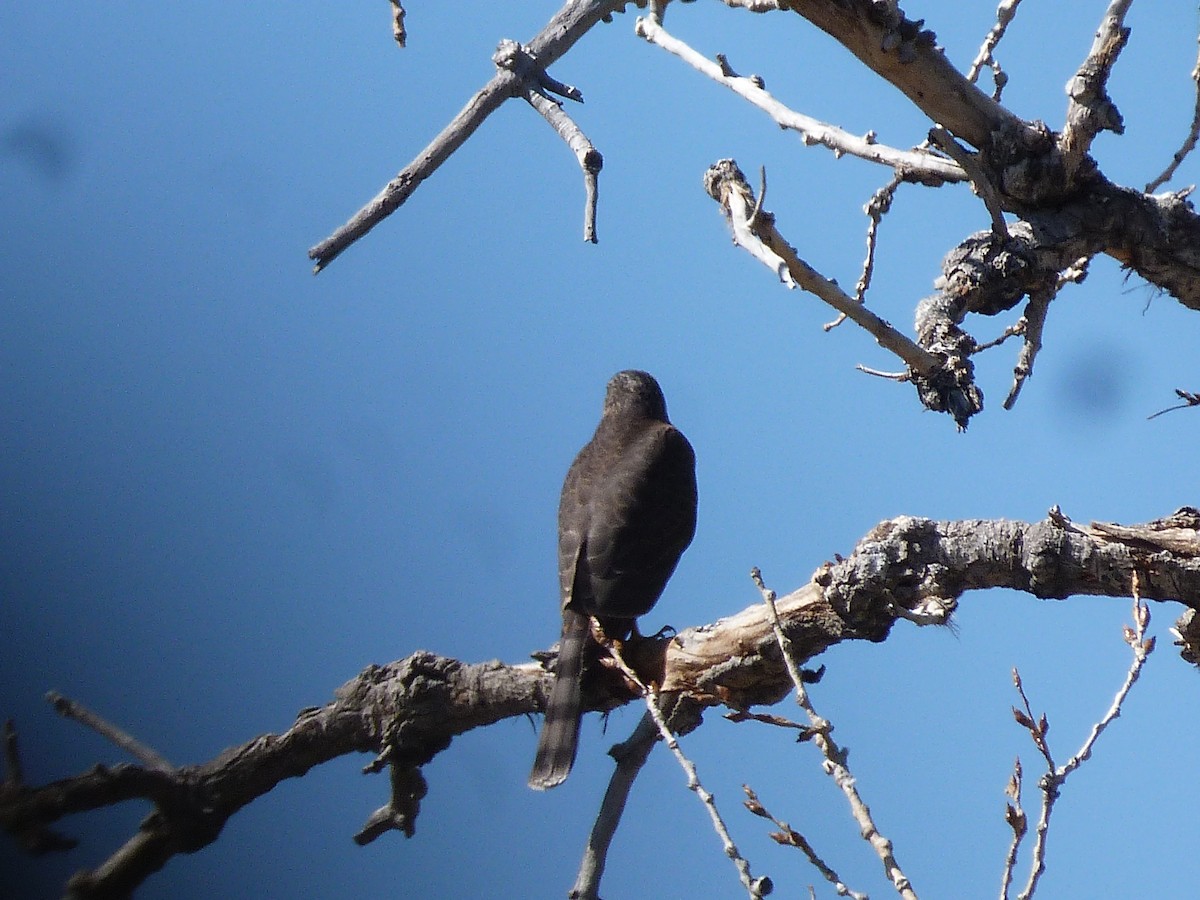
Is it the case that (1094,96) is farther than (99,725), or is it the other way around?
(1094,96)

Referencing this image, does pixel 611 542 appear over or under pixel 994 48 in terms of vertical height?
under

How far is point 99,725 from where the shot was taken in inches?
90.1

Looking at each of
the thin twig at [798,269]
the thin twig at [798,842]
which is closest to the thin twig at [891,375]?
the thin twig at [798,269]

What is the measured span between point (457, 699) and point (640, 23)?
2203mm

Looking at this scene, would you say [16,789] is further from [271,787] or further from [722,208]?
[722,208]

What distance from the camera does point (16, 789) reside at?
2.26 metres

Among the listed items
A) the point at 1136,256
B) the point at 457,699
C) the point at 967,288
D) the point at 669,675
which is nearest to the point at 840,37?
the point at 967,288

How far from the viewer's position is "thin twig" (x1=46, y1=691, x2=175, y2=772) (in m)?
2.22

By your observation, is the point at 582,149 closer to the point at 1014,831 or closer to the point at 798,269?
the point at 798,269

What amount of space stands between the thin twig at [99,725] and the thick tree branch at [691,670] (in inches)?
6.5

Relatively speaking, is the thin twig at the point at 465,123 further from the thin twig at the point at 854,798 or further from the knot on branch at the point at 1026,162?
the thin twig at the point at 854,798

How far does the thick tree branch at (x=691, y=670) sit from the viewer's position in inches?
105

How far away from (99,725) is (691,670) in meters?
1.68

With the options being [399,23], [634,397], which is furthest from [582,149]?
[634,397]
